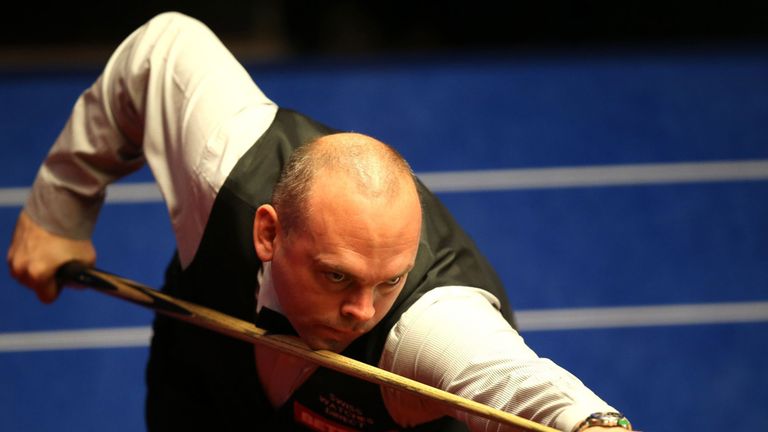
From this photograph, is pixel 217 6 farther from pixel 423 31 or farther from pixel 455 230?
pixel 455 230

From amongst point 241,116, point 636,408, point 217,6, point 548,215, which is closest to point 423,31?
point 217,6

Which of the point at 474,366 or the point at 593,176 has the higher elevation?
the point at 474,366

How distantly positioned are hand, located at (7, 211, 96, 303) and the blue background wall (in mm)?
1009

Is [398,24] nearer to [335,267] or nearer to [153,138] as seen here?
[153,138]

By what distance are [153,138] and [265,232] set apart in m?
0.49

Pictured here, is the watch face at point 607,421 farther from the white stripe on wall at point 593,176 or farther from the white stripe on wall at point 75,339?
the white stripe on wall at point 593,176

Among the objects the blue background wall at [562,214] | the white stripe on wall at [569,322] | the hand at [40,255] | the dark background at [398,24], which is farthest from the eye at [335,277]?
the dark background at [398,24]

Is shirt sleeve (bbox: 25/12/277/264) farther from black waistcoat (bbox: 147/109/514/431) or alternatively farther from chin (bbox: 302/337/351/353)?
chin (bbox: 302/337/351/353)

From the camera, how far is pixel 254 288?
199cm

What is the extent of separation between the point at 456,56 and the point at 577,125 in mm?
681

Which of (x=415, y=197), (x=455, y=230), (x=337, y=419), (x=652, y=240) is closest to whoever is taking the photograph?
(x=415, y=197)

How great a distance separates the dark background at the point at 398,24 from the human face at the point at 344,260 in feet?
10.3

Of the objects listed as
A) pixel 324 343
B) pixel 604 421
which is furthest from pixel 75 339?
pixel 604 421

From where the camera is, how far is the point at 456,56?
4703 mm
